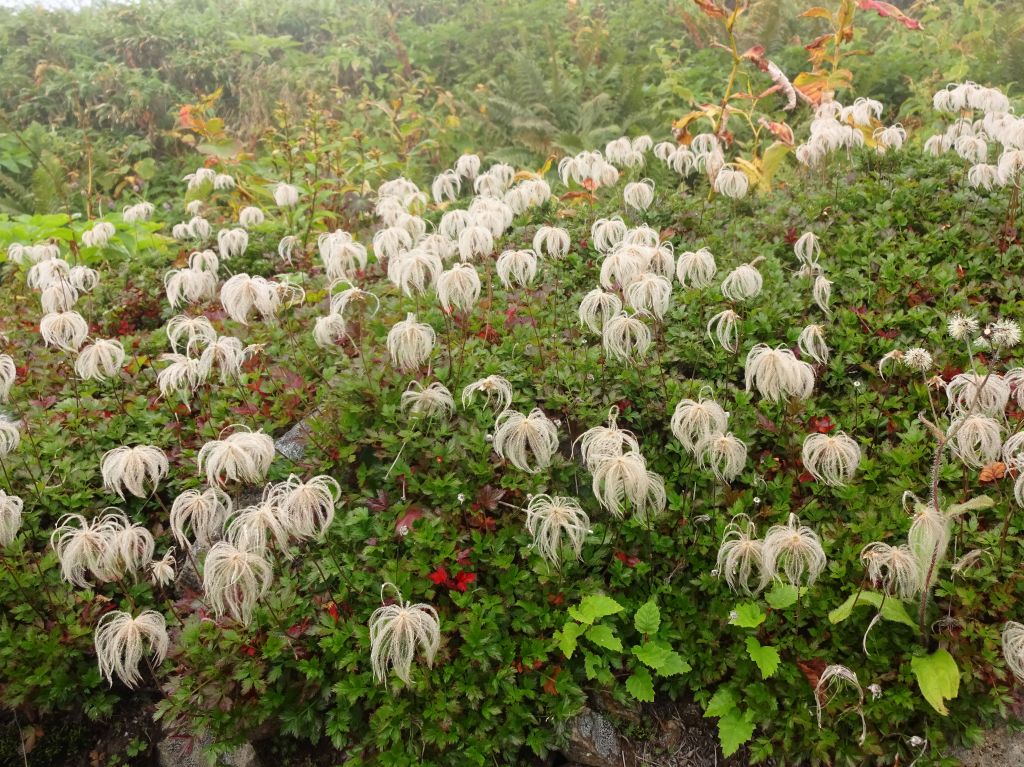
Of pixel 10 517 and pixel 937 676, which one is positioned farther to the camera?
pixel 10 517

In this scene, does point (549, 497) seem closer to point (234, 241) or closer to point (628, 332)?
point (628, 332)

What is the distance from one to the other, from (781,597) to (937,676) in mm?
716

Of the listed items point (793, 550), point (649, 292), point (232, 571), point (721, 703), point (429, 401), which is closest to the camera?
point (232, 571)

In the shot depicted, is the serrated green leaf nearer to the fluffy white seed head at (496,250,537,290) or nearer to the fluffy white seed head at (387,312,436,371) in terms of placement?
the fluffy white seed head at (387,312,436,371)

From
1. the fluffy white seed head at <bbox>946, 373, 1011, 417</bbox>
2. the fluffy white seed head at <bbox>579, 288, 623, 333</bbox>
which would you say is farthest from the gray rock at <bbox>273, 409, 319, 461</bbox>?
the fluffy white seed head at <bbox>946, 373, 1011, 417</bbox>

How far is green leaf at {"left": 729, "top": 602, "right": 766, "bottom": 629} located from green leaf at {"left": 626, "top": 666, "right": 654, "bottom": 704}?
0.51m

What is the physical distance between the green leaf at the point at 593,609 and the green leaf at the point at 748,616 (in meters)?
0.56

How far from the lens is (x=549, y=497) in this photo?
3.44 m

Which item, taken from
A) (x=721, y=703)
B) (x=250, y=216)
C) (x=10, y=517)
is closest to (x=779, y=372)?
(x=721, y=703)

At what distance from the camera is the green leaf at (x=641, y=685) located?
3.50 metres

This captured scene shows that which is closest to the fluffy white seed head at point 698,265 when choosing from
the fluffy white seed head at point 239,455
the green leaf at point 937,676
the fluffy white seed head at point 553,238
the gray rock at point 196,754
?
the fluffy white seed head at point 553,238

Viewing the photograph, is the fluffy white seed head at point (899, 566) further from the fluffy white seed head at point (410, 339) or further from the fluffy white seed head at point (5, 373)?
the fluffy white seed head at point (5, 373)

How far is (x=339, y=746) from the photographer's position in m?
3.40

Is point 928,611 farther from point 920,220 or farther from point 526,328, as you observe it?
point 920,220
